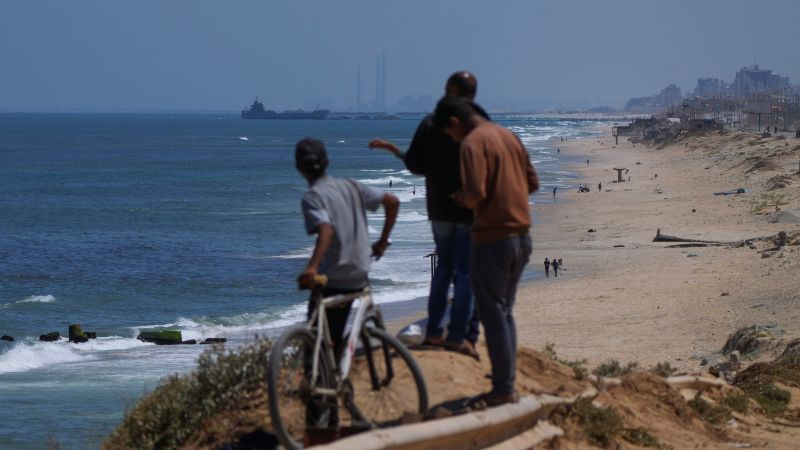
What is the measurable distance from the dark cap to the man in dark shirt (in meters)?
1.03

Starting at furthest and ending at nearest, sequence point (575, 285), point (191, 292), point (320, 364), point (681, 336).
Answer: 1. point (191, 292)
2. point (575, 285)
3. point (681, 336)
4. point (320, 364)

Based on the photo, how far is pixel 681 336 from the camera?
2178cm

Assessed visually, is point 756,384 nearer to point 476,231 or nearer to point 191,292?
point 476,231

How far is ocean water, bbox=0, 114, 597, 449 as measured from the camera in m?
21.9

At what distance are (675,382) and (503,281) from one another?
3.45 metres

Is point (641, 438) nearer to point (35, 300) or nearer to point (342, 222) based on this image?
point (342, 222)

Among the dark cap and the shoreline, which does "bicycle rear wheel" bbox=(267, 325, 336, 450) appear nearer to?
the dark cap

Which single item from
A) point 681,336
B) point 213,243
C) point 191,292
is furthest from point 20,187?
point 681,336

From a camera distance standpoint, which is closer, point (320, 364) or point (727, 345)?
point (320, 364)

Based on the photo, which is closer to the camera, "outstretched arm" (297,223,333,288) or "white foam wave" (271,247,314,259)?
"outstretched arm" (297,223,333,288)

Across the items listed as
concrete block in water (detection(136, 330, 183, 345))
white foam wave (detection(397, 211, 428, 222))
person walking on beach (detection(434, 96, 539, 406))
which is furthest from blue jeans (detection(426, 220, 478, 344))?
white foam wave (detection(397, 211, 428, 222))

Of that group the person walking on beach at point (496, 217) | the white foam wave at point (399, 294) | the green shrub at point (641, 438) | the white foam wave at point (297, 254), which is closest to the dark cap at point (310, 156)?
the person walking on beach at point (496, 217)

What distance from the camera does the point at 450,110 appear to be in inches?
273

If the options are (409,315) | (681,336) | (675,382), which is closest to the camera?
(675,382)
